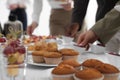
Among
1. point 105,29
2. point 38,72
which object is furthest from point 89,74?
point 105,29

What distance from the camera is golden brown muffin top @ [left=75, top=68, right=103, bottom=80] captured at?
2.83ft

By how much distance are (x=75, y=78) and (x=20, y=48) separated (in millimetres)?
249

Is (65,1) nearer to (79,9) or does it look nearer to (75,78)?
(79,9)

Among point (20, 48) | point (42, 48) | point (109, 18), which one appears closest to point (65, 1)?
point (109, 18)

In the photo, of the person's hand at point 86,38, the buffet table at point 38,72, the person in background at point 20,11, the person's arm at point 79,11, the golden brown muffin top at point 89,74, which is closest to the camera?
the golden brown muffin top at point 89,74

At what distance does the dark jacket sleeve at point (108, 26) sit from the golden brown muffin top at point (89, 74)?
2.25 feet

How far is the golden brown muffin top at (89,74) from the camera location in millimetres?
→ 864

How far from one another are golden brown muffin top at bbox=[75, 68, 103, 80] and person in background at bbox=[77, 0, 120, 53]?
→ 632 mm

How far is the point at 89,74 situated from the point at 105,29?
30.1 inches

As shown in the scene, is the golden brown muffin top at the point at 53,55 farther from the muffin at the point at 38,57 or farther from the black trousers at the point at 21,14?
the black trousers at the point at 21,14

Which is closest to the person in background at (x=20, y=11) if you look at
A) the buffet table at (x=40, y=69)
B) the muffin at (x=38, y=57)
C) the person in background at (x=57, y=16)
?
the person in background at (x=57, y=16)

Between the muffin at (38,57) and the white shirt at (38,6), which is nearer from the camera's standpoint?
the muffin at (38,57)

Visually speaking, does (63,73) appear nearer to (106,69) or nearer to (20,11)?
(106,69)

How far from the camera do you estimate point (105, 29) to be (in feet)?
5.27
